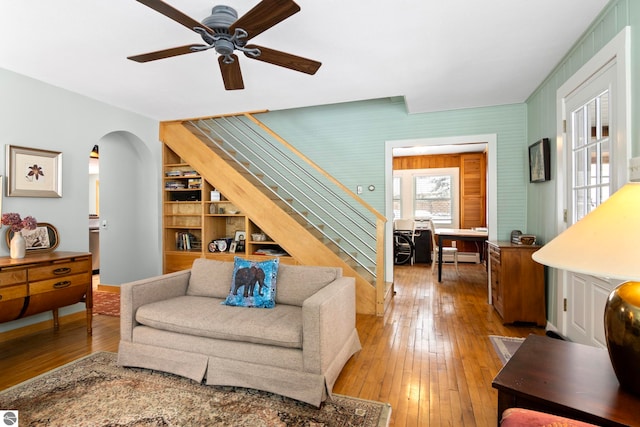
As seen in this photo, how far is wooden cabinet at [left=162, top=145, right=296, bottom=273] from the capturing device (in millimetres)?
4879

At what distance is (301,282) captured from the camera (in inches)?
105

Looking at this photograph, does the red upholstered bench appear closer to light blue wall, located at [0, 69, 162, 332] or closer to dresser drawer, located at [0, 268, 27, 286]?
dresser drawer, located at [0, 268, 27, 286]

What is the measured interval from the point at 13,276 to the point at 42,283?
9.8 inches

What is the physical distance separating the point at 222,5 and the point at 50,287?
115 inches

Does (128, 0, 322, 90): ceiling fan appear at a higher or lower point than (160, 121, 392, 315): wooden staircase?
higher

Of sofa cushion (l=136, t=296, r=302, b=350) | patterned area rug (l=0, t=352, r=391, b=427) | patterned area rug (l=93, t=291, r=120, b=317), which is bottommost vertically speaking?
patterned area rug (l=93, t=291, r=120, b=317)

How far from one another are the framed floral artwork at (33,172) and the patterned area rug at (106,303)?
1507 mm

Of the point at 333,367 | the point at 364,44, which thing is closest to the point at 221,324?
the point at 333,367

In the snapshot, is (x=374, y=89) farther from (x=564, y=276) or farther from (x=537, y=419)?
(x=537, y=419)

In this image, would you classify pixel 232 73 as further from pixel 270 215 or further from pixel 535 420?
pixel 535 420

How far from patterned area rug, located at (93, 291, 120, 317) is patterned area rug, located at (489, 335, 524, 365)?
4102mm

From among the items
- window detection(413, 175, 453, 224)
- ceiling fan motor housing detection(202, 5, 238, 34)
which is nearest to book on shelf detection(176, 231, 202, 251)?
ceiling fan motor housing detection(202, 5, 238, 34)

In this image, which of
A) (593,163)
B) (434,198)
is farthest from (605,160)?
(434,198)

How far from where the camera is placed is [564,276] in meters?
3.07
